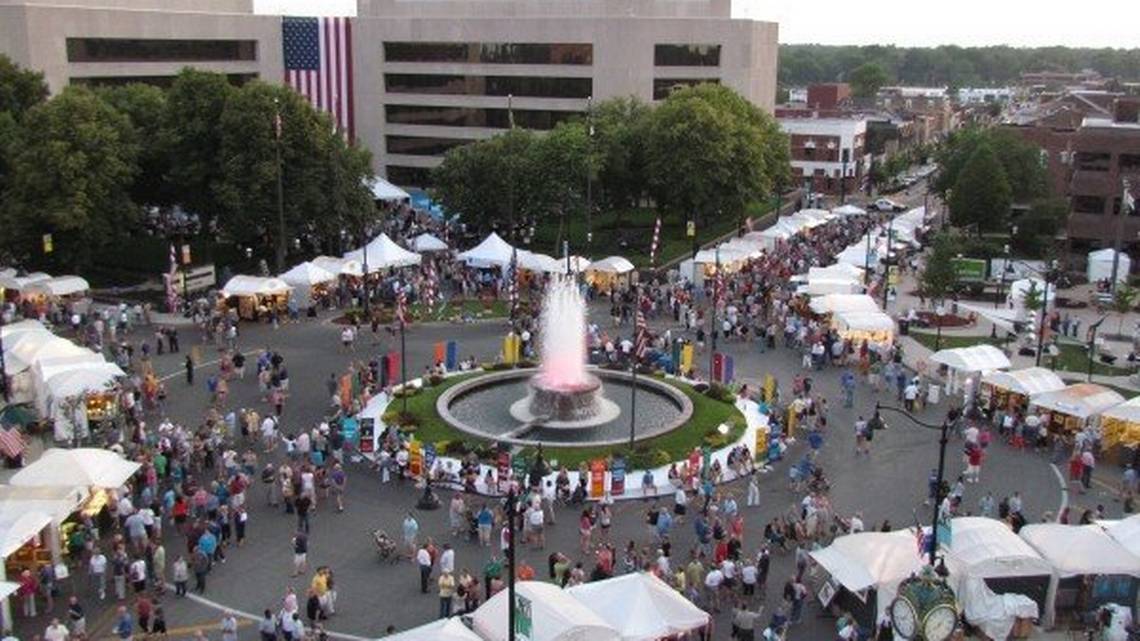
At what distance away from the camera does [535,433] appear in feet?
97.8

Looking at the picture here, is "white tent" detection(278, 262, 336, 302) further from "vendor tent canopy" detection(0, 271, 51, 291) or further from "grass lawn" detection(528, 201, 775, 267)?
"grass lawn" detection(528, 201, 775, 267)

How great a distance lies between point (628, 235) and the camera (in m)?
61.9

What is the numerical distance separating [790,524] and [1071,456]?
1038 cm

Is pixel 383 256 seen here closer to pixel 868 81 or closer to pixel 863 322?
pixel 863 322

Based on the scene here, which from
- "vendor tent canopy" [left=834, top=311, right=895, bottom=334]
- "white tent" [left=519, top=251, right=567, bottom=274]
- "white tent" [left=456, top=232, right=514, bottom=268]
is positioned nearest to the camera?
"vendor tent canopy" [left=834, top=311, right=895, bottom=334]

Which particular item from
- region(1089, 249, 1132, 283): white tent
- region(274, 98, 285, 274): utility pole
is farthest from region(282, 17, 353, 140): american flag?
region(1089, 249, 1132, 283): white tent

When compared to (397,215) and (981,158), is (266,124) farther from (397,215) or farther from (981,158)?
(981,158)

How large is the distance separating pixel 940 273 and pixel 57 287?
115ft

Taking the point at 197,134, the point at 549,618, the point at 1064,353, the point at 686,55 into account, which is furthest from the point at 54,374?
the point at 686,55

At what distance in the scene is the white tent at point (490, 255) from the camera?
4838cm

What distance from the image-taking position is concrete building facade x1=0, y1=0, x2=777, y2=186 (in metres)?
68.4

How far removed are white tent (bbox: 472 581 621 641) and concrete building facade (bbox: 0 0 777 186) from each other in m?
53.3

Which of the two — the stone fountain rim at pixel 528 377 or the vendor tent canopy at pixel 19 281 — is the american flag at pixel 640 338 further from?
the vendor tent canopy at pixel 19 281

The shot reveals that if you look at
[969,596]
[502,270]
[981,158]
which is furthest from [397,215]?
[969,596]
